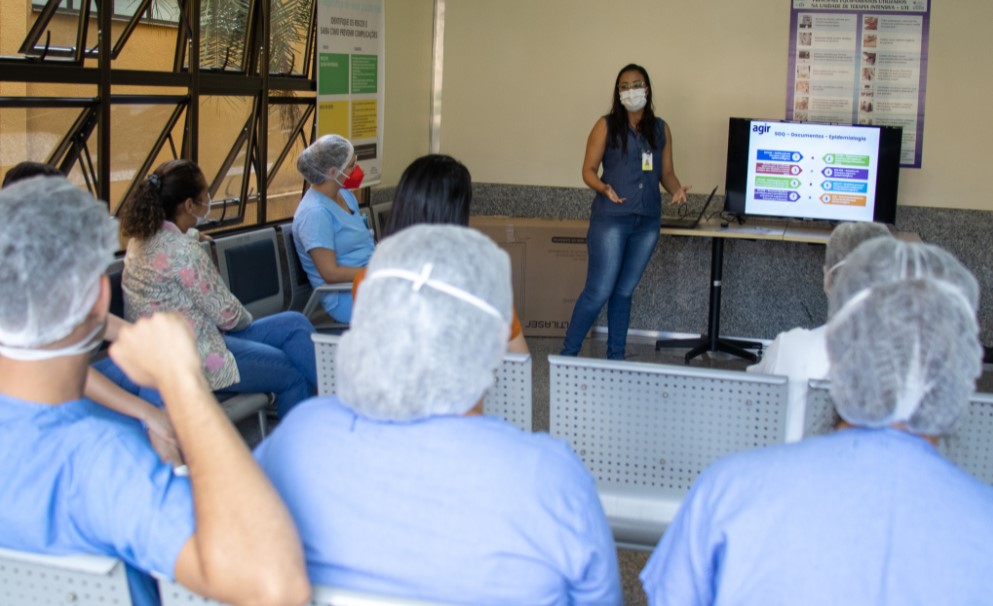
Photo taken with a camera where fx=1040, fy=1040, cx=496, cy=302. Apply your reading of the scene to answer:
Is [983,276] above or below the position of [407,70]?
below

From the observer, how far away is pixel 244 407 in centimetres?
347

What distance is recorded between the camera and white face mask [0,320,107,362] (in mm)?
1409

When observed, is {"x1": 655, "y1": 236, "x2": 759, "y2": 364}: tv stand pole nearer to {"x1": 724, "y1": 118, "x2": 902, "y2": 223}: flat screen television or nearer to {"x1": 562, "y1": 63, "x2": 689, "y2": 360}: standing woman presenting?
{"x1": 724, "y1": 118, "x2": 902, "y2": 223}: flat screen television

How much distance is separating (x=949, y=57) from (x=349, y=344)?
5.13 meters

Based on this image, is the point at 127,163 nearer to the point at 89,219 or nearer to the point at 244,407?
the point at 244,407

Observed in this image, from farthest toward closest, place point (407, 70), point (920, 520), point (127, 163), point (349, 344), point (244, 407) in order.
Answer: point (407, 70) < point (127, 163) < point (244, 407) < point (349, 344) < point (920, 520)

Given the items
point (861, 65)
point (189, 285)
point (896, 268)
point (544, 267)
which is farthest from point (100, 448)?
point (861, 65)

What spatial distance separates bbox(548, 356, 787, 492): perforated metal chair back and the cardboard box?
11.4 ft

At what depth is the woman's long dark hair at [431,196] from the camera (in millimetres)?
2867

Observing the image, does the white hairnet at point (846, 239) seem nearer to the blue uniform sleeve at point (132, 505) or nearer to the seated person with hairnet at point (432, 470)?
the seated person with hairnet at point (432, 470)

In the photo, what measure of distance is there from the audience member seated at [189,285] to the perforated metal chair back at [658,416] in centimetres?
142

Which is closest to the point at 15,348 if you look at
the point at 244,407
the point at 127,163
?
the point at 244,407

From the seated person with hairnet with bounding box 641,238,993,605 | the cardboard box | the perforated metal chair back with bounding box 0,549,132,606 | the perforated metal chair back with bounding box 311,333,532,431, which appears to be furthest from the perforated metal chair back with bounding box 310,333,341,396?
the cardboard box

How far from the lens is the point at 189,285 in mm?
3256
